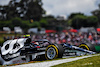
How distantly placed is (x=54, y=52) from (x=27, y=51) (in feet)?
4.91

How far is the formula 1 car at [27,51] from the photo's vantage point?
820 cm

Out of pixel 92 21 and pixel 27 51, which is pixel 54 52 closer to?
pixel 27 51

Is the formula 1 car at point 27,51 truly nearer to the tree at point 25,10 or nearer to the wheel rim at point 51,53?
the wheel rim at point 51,53

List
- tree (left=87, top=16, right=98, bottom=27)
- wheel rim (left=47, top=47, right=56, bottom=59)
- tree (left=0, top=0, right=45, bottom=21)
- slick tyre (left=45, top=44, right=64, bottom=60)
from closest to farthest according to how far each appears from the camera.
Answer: slick tyre (left=45, top=44, right=64, bottom=60)
wheel rim (left=47, top=47, right=56, bottom=59)
tree (left=0, top=0, right=45, bottom=21)
tree (left=87, top=16, right=98, bottom=27)

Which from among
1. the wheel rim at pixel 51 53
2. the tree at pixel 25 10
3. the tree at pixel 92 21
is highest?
the tree at pixel 25 10

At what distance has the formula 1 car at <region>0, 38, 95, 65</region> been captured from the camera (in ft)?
26.9

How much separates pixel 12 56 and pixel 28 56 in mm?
Answer: 826

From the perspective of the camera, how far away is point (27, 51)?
28.2ft

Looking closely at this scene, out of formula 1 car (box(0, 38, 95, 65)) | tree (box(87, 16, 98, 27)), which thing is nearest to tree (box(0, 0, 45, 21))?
tree (box(87, 16, 98, 27))

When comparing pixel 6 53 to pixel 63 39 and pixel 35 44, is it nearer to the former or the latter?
pixel 35 44

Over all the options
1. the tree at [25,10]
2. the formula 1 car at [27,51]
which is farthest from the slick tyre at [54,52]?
the tree at [25,10]

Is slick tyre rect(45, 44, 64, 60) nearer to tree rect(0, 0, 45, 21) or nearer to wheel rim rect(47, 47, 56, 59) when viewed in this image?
wheel rim rect(47, 47, 56, 59)

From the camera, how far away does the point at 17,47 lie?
336 inches

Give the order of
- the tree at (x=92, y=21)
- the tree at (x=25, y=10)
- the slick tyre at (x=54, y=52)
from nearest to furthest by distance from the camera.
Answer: the slick tyre at (x=54, y=52) → the tree at (x=25, y=10) → the tree at (x=92, y=21)
